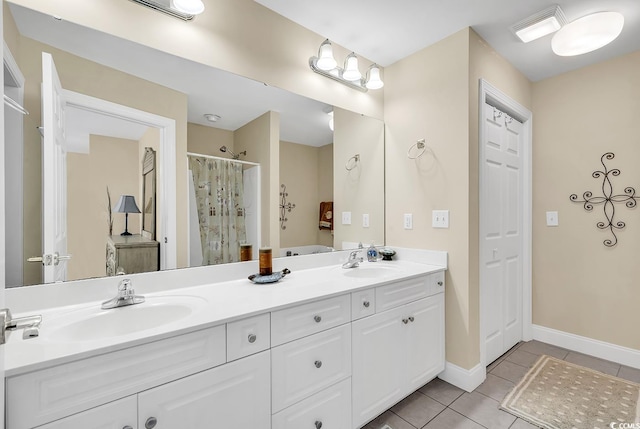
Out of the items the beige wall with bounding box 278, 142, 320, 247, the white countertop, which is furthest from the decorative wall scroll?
the white countertop

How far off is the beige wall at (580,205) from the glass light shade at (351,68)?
1906mm

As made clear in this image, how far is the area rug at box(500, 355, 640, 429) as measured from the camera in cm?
163

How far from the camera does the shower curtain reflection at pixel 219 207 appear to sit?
5.20ft

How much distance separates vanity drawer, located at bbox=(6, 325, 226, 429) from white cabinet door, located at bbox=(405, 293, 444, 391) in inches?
47.4

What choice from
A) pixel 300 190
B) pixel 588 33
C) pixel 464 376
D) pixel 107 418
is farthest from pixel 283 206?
pixel 588 33

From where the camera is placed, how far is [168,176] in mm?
1478

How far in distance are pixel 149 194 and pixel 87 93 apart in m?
0.49

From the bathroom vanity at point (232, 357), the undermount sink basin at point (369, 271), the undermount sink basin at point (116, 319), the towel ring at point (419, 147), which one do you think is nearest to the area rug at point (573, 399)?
the bathroom vanity at point (232, 357)

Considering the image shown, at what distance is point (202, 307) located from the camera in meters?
1.16

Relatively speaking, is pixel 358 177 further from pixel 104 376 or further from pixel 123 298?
pixel 104 376

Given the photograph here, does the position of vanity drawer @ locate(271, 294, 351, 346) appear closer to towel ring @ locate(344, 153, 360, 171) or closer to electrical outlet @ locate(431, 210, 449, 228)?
electrical outlet @ locate(431, 210, 449, 228)

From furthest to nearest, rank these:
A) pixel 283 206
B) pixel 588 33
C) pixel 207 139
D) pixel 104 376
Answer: pixel 283 206 → pixel 588 33 → pixel 207 139 → pixel 104 376

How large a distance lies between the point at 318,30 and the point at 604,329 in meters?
3.22

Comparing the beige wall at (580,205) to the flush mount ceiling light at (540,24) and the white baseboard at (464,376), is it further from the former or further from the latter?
the white baseboard at (464,376)
